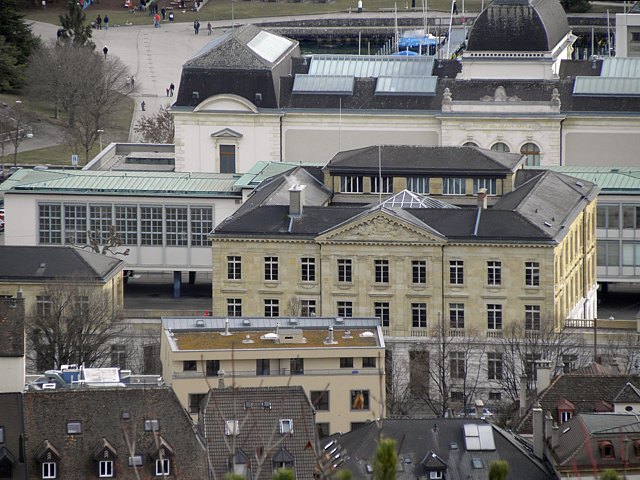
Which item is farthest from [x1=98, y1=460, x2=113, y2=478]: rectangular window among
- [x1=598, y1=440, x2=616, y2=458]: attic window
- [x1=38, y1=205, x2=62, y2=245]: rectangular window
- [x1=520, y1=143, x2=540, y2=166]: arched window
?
[x1=520, y1=143, x2=540, y2=166]: arched window

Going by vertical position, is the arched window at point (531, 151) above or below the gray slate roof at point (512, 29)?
below

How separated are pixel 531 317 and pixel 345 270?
926 centimetres

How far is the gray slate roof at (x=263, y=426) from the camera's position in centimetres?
10923

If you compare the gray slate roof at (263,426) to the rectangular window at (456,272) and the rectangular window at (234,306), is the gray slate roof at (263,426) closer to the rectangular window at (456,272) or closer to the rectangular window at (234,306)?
the rectangular window at (456,272)

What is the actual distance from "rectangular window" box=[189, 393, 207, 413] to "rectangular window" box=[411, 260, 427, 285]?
71.5 feet

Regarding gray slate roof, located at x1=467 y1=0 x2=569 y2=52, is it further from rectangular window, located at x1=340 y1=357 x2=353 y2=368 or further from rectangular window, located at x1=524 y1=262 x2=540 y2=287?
rectangular window, located at x1=340 y1=357 x2=353 y2=368

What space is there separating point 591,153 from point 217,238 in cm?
3428

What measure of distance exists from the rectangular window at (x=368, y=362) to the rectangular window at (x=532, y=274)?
1732cm

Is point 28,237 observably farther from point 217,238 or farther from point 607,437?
point 607,437

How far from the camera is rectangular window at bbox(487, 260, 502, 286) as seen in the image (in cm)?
14712

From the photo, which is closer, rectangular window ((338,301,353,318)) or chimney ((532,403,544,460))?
chimney ((532,403,544,460))

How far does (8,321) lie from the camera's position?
118 m

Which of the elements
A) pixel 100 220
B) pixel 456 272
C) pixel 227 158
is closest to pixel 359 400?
pixel 456 272

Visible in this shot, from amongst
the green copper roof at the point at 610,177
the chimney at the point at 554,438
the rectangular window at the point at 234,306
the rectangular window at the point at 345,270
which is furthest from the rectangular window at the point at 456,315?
the chimney at the point at 554,438
